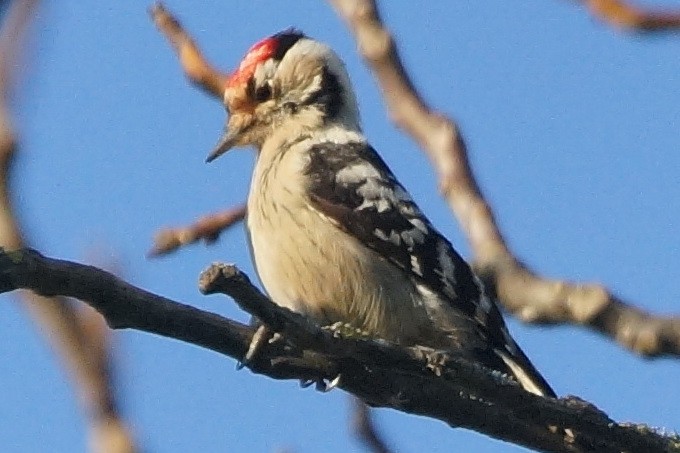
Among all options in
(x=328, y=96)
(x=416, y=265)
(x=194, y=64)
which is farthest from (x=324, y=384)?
(x=328, y=96)

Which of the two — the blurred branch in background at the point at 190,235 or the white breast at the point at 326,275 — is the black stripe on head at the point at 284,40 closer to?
the white breast at the point at 326,275

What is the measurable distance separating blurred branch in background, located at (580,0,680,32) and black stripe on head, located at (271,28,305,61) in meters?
3.70

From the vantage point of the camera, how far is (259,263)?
423 centimetres

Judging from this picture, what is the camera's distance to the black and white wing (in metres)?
4.08

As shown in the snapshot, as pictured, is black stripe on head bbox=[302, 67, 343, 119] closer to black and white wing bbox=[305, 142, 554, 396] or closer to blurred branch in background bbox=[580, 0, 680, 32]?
black and white wing bbox=[305, 142, 554, 396]

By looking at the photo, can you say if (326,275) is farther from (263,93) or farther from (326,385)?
(326,385)

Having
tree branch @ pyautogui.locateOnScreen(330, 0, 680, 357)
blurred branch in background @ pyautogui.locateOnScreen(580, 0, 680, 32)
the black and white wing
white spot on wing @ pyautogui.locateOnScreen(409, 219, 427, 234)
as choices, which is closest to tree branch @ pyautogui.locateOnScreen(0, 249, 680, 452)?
tree branch @ pyautogui.locateOnScreen(330, 0, 680, 357)

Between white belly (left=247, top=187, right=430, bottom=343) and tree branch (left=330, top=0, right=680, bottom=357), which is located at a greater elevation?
white belly (left=247, top=187, right=430, bottom=343)

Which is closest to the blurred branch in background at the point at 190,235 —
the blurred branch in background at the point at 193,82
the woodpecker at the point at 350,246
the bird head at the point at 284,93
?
the blurred branch in background at the point at 193,82

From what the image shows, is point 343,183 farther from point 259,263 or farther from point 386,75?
point 386,75

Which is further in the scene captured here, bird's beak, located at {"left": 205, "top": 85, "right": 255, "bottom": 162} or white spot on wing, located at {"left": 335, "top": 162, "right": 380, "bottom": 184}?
bird's beak, located at {"left": 205, "top": 85, "right": 255, "bottom": 162}

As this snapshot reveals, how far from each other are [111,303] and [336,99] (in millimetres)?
3314

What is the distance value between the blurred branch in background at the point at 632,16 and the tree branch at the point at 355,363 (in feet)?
2.46

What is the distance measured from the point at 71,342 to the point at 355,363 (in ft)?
3.92
